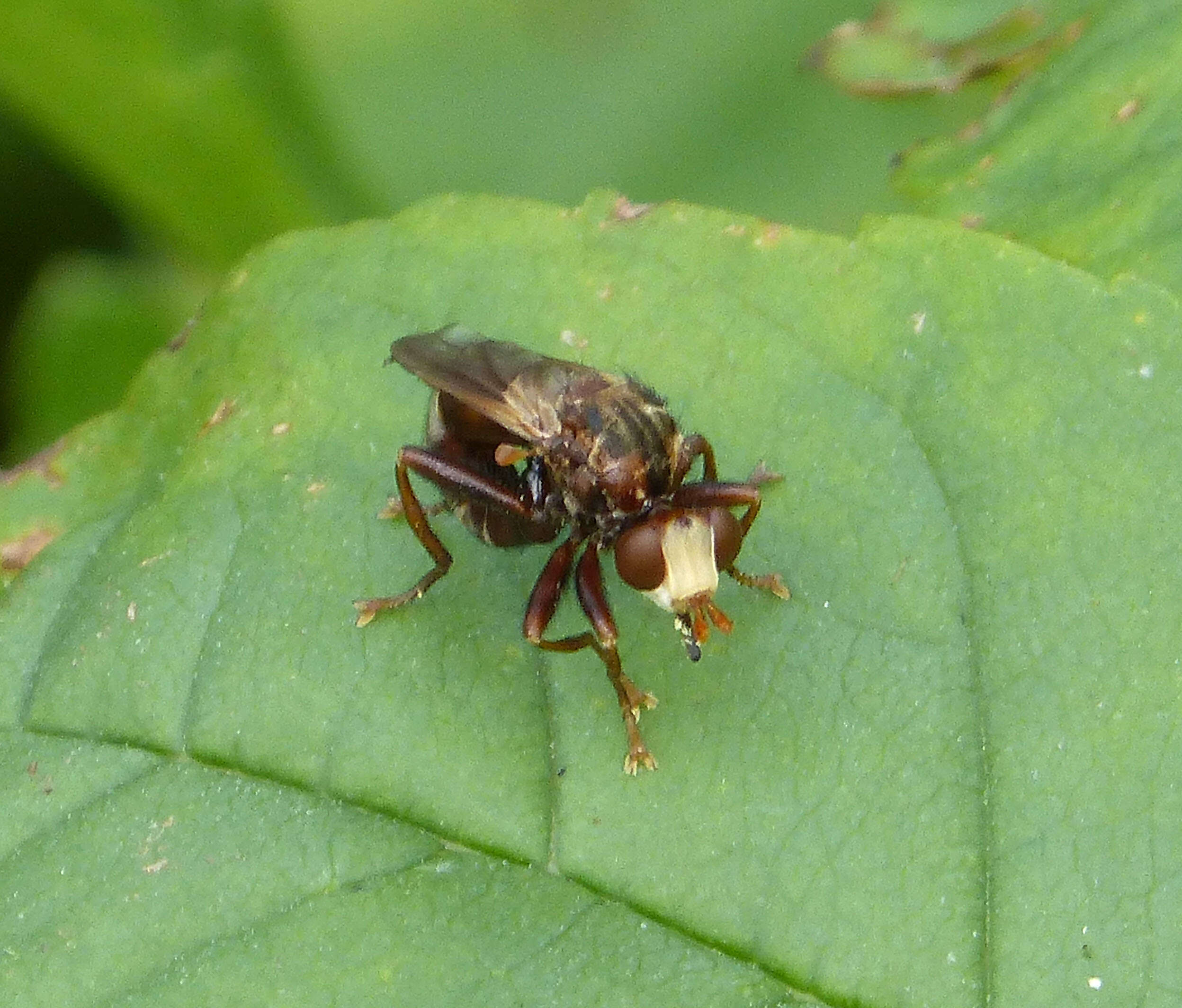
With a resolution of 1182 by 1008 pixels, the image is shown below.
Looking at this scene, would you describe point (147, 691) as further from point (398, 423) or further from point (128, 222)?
point (128, 222)

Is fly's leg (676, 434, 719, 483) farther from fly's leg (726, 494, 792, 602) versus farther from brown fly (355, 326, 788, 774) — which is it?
fly's leg (726, 494, 792, 602)

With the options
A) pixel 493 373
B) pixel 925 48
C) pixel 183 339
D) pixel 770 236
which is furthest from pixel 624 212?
pixel 925 48

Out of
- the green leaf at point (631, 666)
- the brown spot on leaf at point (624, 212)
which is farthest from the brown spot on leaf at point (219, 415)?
the brown spot on leaf at point (624, 212)

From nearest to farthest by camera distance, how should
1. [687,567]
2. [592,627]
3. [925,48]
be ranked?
1. [687,567]
2. [592,627]
3. [925,48]

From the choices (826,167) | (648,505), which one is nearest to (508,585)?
(648,505)

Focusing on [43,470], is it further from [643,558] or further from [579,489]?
[643,558]

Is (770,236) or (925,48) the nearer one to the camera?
(770,236)
